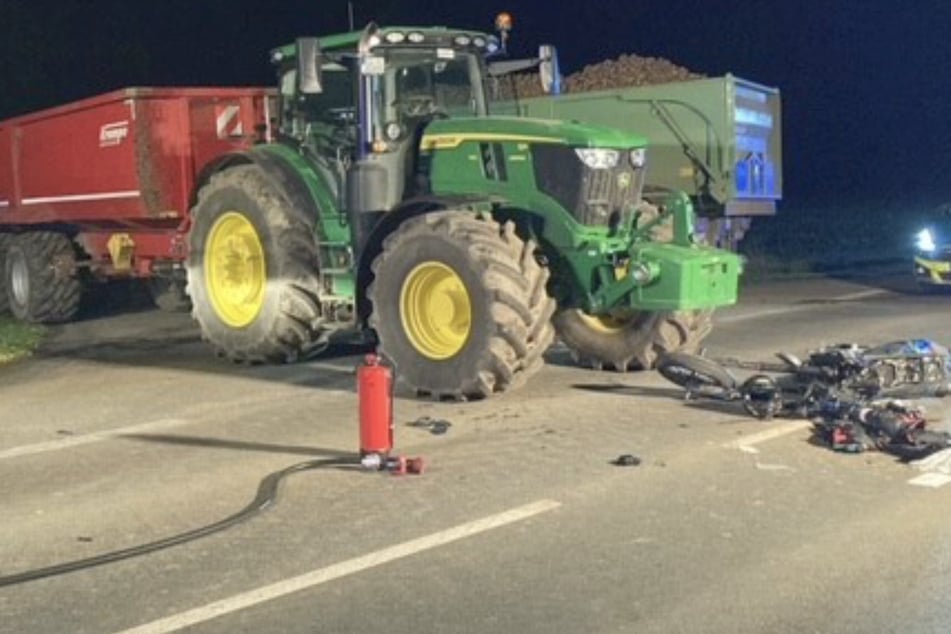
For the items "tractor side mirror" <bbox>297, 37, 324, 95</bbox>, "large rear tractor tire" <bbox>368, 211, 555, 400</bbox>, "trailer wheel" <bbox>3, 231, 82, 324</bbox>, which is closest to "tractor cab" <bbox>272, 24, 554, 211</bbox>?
"tractor side mirror" <bbox>297, 37, 324, 95</bbox>

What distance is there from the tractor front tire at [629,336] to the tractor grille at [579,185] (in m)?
1.04

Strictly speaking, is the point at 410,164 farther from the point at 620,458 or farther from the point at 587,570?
the point at 587,570

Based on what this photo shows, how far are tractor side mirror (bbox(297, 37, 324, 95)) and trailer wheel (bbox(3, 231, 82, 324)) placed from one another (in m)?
7.07

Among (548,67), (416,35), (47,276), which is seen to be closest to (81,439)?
(416,35)

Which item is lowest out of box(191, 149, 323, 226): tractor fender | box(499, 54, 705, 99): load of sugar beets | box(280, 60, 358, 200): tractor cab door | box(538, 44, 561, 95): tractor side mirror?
box(191, 149, 323, 226): tractor fender

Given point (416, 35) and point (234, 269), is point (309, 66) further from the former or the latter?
point (234, 269)

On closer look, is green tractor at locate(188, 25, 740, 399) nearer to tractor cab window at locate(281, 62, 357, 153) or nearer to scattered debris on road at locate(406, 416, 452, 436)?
tractor cab window at locate(281, 62, 357, 153)

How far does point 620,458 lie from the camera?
8.09 meters

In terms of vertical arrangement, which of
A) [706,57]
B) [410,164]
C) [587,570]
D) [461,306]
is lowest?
[587,570]

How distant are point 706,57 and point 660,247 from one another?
49.6 m

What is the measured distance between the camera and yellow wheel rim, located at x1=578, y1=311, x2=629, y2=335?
11.7 m

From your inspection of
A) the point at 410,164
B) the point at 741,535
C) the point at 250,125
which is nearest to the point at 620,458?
the point at 741,535

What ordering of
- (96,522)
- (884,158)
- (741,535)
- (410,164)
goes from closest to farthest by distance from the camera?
(741,535) < (96,522) < (410,164) < (884,158)

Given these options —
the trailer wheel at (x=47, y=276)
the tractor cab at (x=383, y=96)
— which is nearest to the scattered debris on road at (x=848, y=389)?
the tractor cab at (x=383, y=96)
